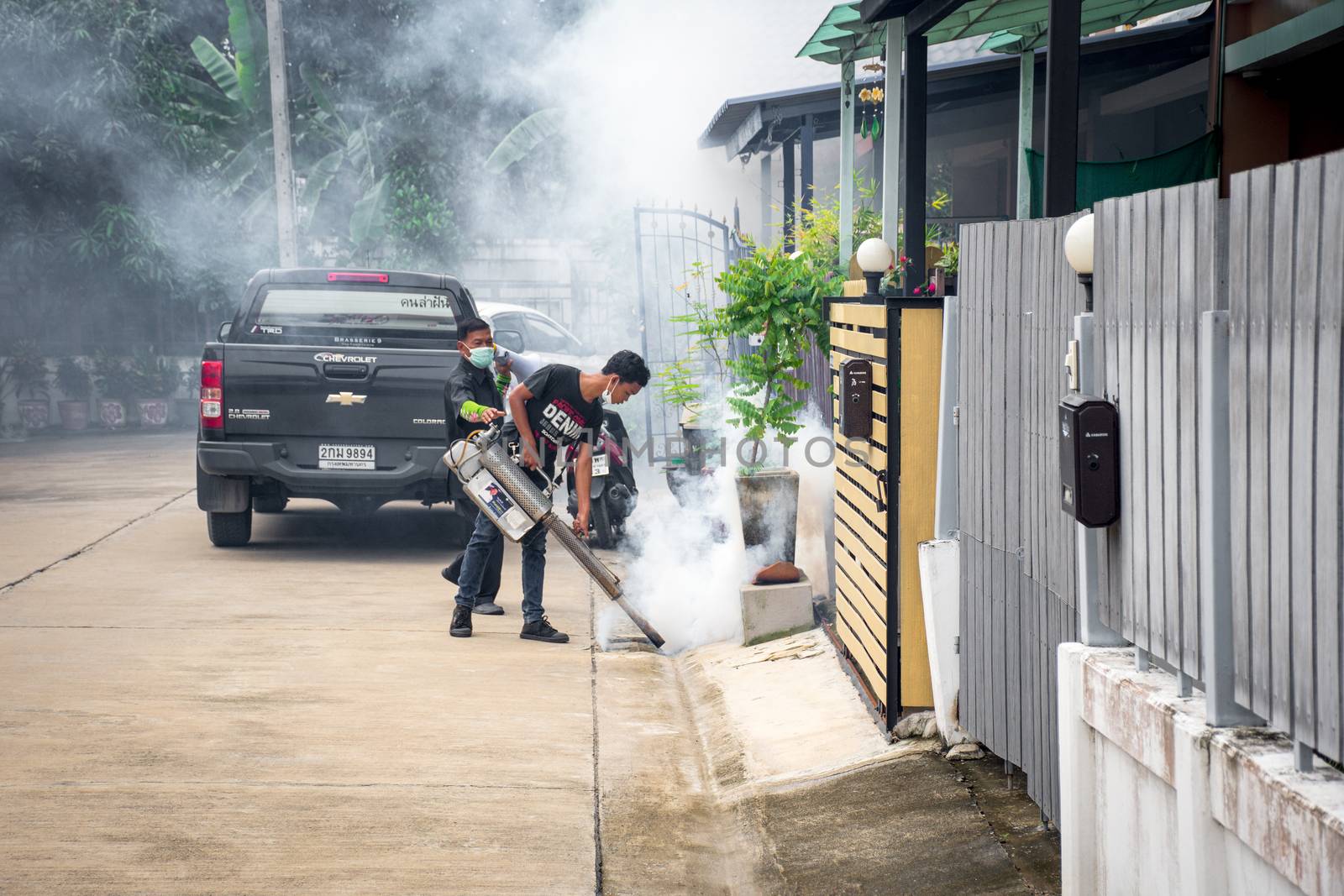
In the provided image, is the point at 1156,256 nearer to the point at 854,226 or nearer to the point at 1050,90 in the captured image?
the point at 1050,90

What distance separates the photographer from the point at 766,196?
1703cm

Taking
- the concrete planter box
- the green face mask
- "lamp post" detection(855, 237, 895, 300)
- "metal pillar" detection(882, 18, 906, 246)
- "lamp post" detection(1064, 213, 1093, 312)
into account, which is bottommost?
the concrete planter box

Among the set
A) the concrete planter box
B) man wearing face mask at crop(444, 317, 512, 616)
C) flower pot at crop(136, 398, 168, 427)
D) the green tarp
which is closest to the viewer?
the concrete planter box

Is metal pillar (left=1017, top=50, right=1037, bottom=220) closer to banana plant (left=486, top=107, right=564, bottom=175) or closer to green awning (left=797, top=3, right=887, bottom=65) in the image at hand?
green awning (left=797, top=3, right=887, bottom=65)

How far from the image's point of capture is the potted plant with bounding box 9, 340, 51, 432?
68.9 ft

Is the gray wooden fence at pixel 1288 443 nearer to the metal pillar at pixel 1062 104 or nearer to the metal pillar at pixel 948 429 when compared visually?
the metal pillar at pixel 1062 104

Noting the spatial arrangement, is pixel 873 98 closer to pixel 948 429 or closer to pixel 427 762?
pixel 948 429

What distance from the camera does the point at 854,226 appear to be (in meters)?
8.90

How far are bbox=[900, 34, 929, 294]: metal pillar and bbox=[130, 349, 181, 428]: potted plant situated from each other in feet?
61.8

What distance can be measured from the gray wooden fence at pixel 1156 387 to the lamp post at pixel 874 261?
235 cm

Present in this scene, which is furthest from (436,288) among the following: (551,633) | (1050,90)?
(1050,90)

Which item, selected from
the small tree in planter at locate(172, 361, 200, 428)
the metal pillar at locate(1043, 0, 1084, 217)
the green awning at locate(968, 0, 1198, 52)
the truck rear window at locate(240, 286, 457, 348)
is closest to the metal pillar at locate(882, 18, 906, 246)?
the green awning at locate(968, 0, 1198, 52)

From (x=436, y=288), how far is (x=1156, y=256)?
8083 mm

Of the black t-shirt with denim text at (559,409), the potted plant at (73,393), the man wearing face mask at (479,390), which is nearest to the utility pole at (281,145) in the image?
the potted plant at (73,393)
